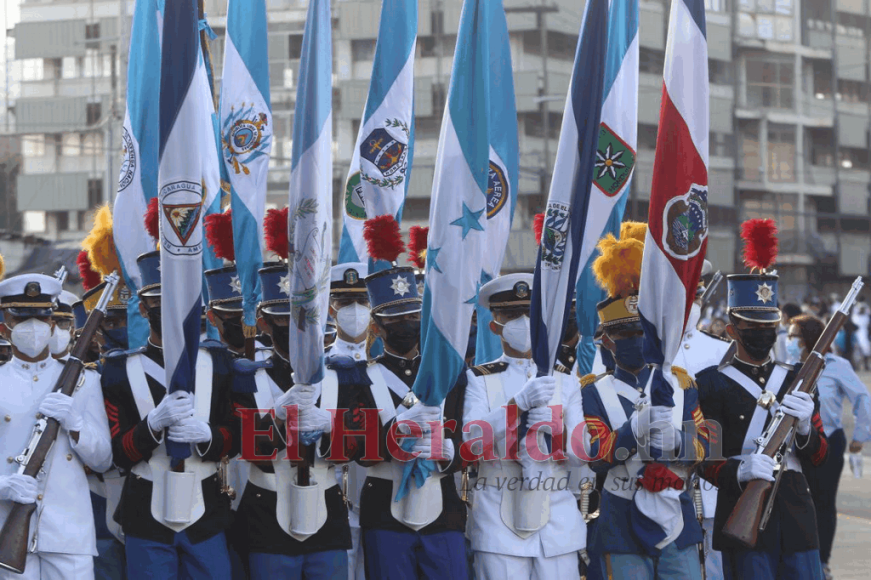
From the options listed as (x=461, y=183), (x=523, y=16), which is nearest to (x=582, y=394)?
(x=461, y=183)

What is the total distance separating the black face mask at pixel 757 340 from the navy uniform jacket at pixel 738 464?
0.07 metres

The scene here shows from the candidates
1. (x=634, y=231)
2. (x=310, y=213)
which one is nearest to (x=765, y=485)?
(x=634, y=231)

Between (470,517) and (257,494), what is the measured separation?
3.30 feet

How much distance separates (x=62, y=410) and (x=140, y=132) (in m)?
3.57

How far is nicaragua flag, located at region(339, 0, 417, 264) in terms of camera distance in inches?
355

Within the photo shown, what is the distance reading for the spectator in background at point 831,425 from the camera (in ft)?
30.7

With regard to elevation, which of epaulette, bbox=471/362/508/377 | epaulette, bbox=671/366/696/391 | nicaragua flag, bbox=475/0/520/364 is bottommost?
epaulette, bbox=671/366/696/391

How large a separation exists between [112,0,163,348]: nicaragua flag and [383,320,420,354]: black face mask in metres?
2.53

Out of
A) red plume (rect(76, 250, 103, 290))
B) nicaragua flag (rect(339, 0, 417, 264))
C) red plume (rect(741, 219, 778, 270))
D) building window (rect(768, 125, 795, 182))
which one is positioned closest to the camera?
red plume (rect(741, 219, 778, 270))

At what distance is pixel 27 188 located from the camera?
3981 centimetres

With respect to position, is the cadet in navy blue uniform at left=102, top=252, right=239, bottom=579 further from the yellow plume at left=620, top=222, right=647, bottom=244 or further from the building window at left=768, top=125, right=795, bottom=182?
the building window at left=768, top=125, right=795, bottom=182

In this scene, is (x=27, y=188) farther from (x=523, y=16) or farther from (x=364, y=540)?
(x=364, y=540)

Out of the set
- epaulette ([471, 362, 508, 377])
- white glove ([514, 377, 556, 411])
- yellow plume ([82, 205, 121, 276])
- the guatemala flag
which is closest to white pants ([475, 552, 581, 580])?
the guatemala flag

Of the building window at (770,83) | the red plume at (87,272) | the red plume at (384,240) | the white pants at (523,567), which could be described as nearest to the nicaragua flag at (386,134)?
the red plume at (87,272)
